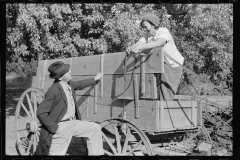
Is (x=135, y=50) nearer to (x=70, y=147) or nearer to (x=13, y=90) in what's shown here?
(x=70, y=147)

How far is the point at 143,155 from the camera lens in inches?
148

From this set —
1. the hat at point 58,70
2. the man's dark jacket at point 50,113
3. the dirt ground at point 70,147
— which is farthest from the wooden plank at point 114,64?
the dirt ground at point 70,147

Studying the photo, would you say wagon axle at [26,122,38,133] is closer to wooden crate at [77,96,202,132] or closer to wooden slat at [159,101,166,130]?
wooden crate at [77,96,202,132]

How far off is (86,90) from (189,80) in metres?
4.95

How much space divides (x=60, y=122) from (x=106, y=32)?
425 centimetres

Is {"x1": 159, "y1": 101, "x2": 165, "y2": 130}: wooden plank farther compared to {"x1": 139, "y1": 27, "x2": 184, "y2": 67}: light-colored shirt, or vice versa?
{"x1": 139, "y1": 27, "x2": 184, "y2": 67}: light-colored shirt

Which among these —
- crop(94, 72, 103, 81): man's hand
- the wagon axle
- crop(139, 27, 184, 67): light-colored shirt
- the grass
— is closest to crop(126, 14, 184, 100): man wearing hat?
crop(139, 27, 184, 67): light-colored shirt

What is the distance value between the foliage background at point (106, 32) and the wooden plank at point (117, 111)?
115 inches

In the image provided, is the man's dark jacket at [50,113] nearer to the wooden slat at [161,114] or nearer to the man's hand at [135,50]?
the man's hand at [135,50]

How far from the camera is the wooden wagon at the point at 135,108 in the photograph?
12.1ft

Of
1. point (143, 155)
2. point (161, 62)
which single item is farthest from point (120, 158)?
point (161, 62)

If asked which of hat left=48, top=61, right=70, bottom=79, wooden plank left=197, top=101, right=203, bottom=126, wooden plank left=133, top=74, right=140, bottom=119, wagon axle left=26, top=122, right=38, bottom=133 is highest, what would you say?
hat left=48, top=61, right=70, bottom=79

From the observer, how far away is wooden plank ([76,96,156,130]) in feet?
12.2

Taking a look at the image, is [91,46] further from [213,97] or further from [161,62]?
[161,62]
